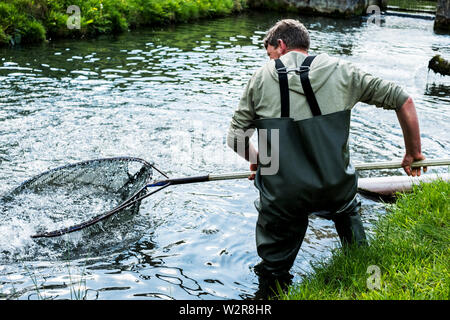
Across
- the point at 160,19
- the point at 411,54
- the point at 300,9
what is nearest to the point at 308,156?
the point at 411,54

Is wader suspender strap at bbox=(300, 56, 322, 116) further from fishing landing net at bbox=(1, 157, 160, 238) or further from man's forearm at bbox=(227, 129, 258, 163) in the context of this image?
fishing landing net at bbox=(1, 157, 160, 238)

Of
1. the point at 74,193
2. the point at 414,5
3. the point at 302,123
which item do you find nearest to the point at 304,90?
the point at 302,123

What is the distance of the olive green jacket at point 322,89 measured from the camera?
3865mm

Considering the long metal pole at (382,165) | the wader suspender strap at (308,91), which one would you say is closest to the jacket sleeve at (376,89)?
the wader suspender strap at (308,91)

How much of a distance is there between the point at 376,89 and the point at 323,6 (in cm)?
2560

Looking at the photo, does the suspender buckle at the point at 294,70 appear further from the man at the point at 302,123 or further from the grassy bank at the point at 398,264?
the grassy bank at the point at 398,264

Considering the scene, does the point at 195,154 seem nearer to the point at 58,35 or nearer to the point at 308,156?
the point at 308,156

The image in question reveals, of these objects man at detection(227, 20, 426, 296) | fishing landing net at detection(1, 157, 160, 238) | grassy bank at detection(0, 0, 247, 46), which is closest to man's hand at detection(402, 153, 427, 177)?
man at detection(227, 20, 426, 296)

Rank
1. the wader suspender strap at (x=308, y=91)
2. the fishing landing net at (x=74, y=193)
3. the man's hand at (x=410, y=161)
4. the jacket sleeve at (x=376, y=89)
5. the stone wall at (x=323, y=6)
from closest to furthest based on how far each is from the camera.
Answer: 1. the wader suspender strap at (x=308, y=91)
2. the jacket sleeve at (x=376, y=89)
3. the man's hand at (x=410, y=161)
4. the fishing landing net at (x=74, y=193)
5. the stone wall at (x=323, y=6)

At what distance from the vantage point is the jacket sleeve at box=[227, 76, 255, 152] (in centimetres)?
407

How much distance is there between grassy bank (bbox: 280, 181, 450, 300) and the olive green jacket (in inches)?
48.6

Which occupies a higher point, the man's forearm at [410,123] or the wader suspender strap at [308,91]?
the wader suspender strap at [308,91]

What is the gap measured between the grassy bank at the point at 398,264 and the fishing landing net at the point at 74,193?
2255mm

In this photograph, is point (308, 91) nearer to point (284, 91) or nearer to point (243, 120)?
point (284, 91)
